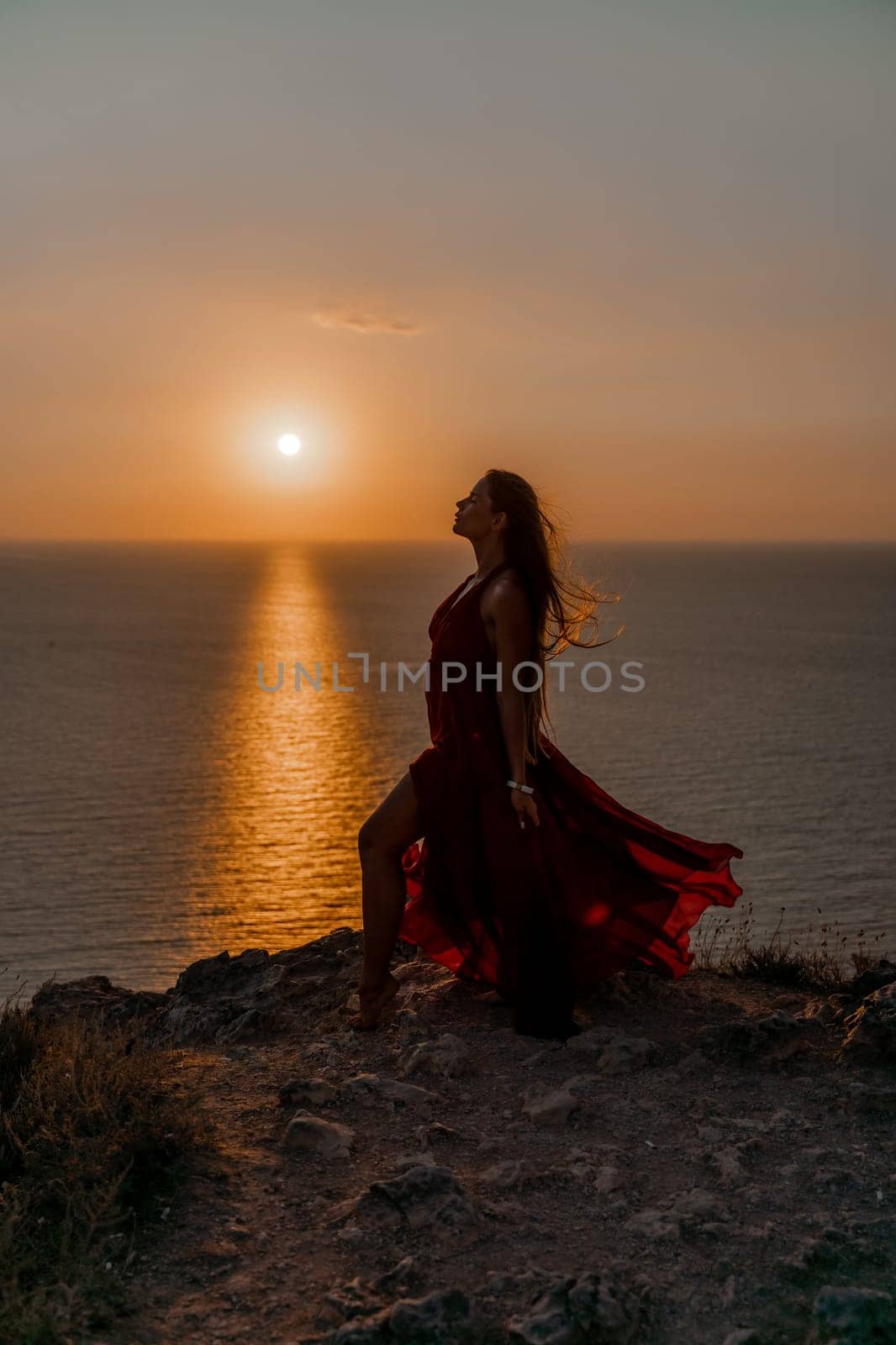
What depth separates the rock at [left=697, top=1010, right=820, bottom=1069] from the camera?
4.72 meters

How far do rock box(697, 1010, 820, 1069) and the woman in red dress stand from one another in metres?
Answer: 0.58

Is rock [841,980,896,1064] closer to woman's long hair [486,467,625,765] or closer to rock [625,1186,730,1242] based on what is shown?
rock [625,1186,730,1242]

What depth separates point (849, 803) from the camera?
30.1m

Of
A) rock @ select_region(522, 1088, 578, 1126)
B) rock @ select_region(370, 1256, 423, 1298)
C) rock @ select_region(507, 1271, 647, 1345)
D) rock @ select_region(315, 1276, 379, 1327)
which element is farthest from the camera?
rock @ select_region(522, 1088, 578, 1126)

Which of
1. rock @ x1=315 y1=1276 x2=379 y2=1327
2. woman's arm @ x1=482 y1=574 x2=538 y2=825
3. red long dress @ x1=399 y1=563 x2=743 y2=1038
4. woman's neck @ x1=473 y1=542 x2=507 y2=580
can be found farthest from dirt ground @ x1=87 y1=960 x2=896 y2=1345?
woman's neck @ x1=473 y1=542 x2=507 y2=580

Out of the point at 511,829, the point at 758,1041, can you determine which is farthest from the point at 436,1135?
the point at 758,1041

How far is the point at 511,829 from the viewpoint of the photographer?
500 centimetres

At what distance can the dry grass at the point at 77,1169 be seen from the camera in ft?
10.2

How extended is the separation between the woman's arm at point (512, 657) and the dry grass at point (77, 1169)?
1.85 m

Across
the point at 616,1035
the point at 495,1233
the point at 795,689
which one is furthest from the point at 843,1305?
the point at 795,689

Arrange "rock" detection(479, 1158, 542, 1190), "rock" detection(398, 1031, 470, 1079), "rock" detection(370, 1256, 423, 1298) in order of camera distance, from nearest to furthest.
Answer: "rock" detection(370, 1256, 423, 1298), "rock" detection(479, 1158, 542, 1190), "rock" detection(398, 1031, 470, 1079)

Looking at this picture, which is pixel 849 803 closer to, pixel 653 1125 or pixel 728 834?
pixel 728 834

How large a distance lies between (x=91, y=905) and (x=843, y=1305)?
20.4 m

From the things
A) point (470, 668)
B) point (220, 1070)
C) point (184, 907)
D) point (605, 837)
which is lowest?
point (184, 907)
